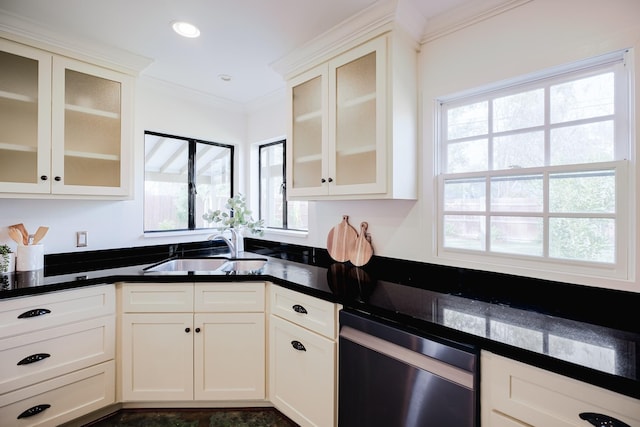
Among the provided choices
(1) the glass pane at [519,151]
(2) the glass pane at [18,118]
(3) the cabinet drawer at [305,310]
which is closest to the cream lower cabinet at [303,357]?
(3) the cabinet drawer at [305,310]

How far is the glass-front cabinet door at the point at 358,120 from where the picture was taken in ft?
5.26

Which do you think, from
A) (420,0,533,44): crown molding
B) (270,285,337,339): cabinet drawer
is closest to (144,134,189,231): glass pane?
(270,285,337,339): cabinet drawer

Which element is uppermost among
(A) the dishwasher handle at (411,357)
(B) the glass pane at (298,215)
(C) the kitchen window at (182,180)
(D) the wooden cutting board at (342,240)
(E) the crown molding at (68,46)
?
(E) the crown molding at (68,46)

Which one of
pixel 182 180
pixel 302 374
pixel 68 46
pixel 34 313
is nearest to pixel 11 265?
pixel 34 313

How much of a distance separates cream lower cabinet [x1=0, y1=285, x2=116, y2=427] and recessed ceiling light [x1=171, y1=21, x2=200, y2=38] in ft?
5.14

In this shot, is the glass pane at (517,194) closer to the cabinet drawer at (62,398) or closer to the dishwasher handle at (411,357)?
the dishwasher handle at (411,357)

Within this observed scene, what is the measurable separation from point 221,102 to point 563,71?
2553 mm

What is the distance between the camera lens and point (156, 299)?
180 cm

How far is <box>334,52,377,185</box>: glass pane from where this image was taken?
1662 mm

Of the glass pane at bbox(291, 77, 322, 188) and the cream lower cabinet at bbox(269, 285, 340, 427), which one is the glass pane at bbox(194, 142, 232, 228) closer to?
the glass pane at bbox(291, 77, 322, 188)

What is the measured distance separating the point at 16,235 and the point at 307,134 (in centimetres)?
190

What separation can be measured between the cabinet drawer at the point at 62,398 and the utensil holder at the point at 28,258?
699 mm

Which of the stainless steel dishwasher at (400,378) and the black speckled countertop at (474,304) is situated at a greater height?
A: the black speckled countertop at (474,304)

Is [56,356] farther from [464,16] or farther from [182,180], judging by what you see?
[464,16]
